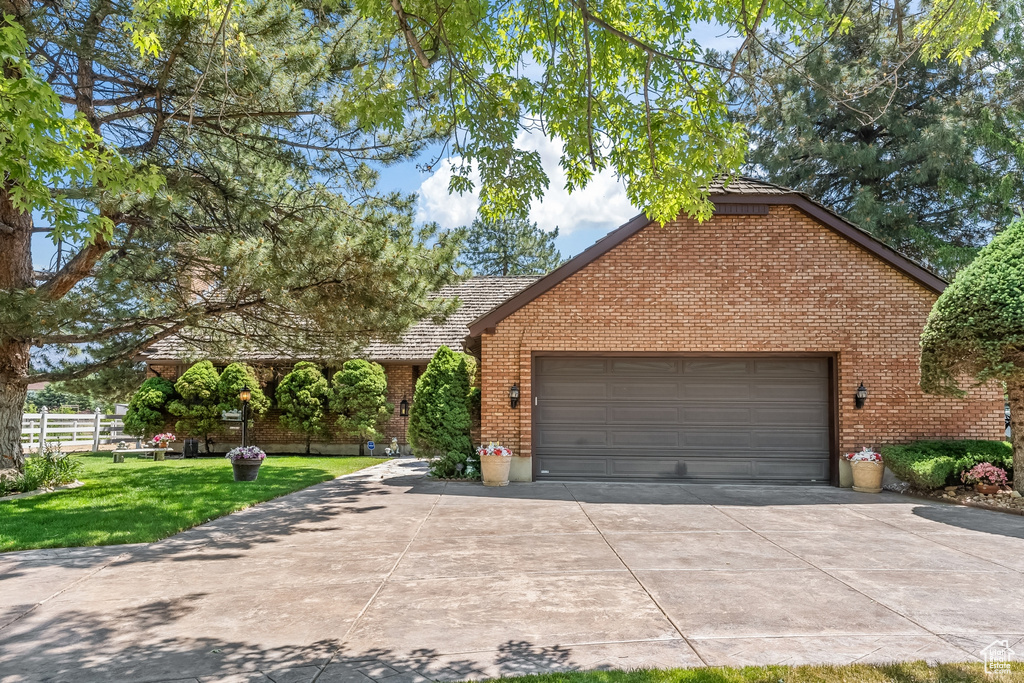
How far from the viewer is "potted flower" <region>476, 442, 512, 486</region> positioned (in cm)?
1145

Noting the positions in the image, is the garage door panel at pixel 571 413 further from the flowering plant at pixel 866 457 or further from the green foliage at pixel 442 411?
the flowering plant at pixel 866 457

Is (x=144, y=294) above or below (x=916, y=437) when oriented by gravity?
above

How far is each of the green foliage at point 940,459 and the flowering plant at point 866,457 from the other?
0.18 metres

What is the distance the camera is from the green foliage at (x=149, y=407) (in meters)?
17.8

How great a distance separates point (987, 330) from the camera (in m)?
8.91

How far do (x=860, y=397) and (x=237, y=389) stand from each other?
15.2 meters

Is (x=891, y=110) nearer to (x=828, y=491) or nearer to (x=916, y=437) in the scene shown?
(x=916, y=437)

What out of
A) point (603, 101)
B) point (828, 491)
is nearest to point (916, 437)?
point (828, 491)

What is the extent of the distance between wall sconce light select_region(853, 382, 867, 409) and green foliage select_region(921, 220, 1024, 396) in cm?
154

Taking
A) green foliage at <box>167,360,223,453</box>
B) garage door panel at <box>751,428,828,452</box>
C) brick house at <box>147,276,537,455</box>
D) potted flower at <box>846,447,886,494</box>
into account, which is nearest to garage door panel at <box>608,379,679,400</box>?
garage door panel at <box>751,428,828,452</box>

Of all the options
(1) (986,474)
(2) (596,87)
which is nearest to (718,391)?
(1) (986,474)

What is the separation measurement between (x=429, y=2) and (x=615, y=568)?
5299 mm

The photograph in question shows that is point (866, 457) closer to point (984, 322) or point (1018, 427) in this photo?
point (1018, 427)

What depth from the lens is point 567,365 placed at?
12.3 meters
